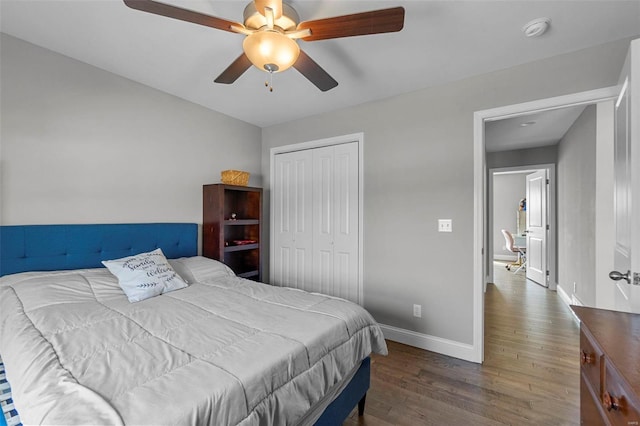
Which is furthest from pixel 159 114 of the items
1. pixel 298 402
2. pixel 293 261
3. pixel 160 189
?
pixel 298 402

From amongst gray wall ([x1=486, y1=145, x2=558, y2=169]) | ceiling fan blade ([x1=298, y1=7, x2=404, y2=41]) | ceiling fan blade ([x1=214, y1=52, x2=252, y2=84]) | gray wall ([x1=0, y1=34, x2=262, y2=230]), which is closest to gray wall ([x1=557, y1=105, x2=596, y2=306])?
gray wall ([x1=486, y1=145, x2=558, y2=169])

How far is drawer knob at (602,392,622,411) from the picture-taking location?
84 centimetres

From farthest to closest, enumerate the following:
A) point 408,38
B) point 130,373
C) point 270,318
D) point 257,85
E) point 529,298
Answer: point 529,298 < point 257,85 < point 408,38 < point 270,318 < point 130,373

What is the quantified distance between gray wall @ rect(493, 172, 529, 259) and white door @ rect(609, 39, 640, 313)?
7.20 metres

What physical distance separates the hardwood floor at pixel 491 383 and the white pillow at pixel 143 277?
5.05ft

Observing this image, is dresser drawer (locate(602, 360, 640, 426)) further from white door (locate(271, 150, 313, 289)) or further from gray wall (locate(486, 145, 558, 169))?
gray wall (locate(486, 145, 558, 169))

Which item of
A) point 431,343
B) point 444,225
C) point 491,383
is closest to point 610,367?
point 491,383

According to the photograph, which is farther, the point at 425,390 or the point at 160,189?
the point at 160,189

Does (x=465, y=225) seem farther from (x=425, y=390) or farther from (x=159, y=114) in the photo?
(x=159, y=114)

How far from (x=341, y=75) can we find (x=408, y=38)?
0.66m

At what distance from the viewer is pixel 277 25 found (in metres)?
1.53

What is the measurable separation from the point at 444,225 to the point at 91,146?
3.10 metres

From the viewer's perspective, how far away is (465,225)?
8.18 feet

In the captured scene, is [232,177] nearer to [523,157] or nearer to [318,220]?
[318,220]
